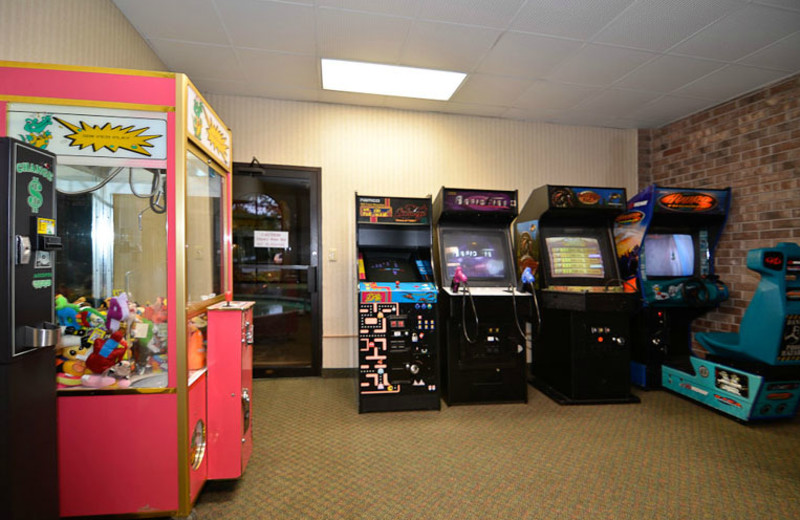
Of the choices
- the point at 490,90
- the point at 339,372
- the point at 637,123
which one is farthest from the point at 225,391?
the point at 637,123

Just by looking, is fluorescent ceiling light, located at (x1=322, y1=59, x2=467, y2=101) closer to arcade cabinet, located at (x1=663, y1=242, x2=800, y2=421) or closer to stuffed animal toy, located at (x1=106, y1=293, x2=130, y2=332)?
stuffed animal toy, located at (x1=106, y1=293, x2=130, y2=332)

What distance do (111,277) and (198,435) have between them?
0.86m

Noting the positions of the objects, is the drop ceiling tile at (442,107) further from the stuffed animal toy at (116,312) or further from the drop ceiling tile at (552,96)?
the stuffed animal toy at (116,312)

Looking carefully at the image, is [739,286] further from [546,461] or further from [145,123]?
[145,123]

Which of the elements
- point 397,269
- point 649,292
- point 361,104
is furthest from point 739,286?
point 361,104

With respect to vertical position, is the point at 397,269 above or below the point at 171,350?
above

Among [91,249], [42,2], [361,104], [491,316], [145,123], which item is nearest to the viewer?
[145,123]

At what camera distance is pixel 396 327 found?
2.81 meters

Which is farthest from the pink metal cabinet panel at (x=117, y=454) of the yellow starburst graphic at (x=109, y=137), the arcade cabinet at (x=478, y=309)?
the arcade cabinet at (x=478, y=309)

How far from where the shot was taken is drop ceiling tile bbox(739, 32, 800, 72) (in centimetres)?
259

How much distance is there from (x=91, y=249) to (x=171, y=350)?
2.14 ft

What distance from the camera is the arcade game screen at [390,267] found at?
294 cm

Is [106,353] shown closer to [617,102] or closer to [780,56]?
[617,102]

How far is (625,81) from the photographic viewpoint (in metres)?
3.20
